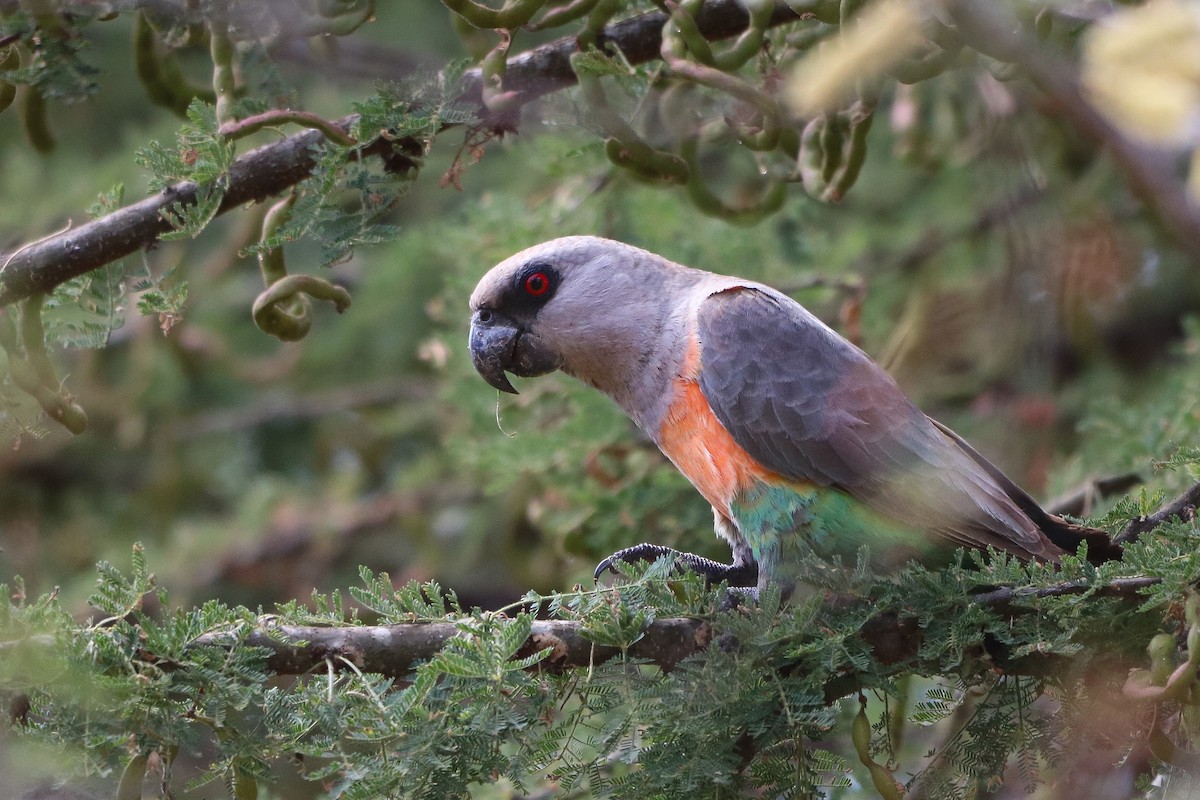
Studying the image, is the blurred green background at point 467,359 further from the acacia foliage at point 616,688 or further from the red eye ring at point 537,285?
the acacia foliage at point 616,688

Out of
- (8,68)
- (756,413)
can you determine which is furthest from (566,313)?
(8,68)

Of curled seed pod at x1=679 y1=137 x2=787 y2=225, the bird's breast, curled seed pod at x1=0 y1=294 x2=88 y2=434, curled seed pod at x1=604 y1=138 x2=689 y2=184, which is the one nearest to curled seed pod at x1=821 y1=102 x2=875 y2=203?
curled seed pod at x1=679 y1=137 x2=787 y2=225

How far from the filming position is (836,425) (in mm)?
3625

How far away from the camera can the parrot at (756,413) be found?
3439 mm

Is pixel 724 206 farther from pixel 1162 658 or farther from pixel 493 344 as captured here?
pixel 1162 658

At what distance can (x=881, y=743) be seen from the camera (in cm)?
294

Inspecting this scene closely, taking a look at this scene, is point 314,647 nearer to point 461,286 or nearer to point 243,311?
point 461,286

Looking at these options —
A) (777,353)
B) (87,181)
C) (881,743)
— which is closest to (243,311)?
(87,181)

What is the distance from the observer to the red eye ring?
4.05 meters

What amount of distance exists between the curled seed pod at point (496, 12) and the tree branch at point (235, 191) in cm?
27

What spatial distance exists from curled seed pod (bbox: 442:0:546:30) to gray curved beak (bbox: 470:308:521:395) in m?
1.47

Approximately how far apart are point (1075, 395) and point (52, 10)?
5.45 m

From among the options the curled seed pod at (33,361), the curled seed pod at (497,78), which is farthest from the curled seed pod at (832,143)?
the curled seed pod at (33,361)

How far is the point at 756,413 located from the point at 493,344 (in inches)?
43.2
